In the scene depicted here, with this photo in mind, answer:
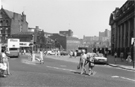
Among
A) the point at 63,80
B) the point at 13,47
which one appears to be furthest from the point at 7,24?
the point at 63,80

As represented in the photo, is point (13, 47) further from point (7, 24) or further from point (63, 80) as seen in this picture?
point (7, 24)

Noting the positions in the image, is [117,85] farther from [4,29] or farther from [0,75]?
[4,29]

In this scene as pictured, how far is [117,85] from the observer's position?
414 inches

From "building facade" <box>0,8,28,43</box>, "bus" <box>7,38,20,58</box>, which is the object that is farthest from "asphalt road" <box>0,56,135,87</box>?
"building facade" <box>0,8,28,43</box>

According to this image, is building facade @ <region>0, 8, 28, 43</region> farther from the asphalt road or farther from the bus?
the asphalt road

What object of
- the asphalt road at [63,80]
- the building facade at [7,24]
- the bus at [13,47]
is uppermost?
the building facade at [7,24]

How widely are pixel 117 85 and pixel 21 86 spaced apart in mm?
4776

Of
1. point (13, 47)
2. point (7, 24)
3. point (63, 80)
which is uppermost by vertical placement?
point (7, 24)

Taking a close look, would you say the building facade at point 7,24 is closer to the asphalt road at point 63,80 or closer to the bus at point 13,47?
the bus at point 13,47

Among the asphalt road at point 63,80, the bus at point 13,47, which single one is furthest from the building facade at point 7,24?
the asphalt road at point 63,80

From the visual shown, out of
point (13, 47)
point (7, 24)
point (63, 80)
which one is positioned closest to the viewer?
point (63, 80)

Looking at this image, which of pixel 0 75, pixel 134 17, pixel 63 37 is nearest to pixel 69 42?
pixel 63 37

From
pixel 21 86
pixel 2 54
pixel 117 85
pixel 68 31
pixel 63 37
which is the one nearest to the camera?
pixel 21 86

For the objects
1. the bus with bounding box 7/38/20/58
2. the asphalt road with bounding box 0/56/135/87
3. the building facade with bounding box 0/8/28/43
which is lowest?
the asphalt road with bounding box 0/56/135/87
